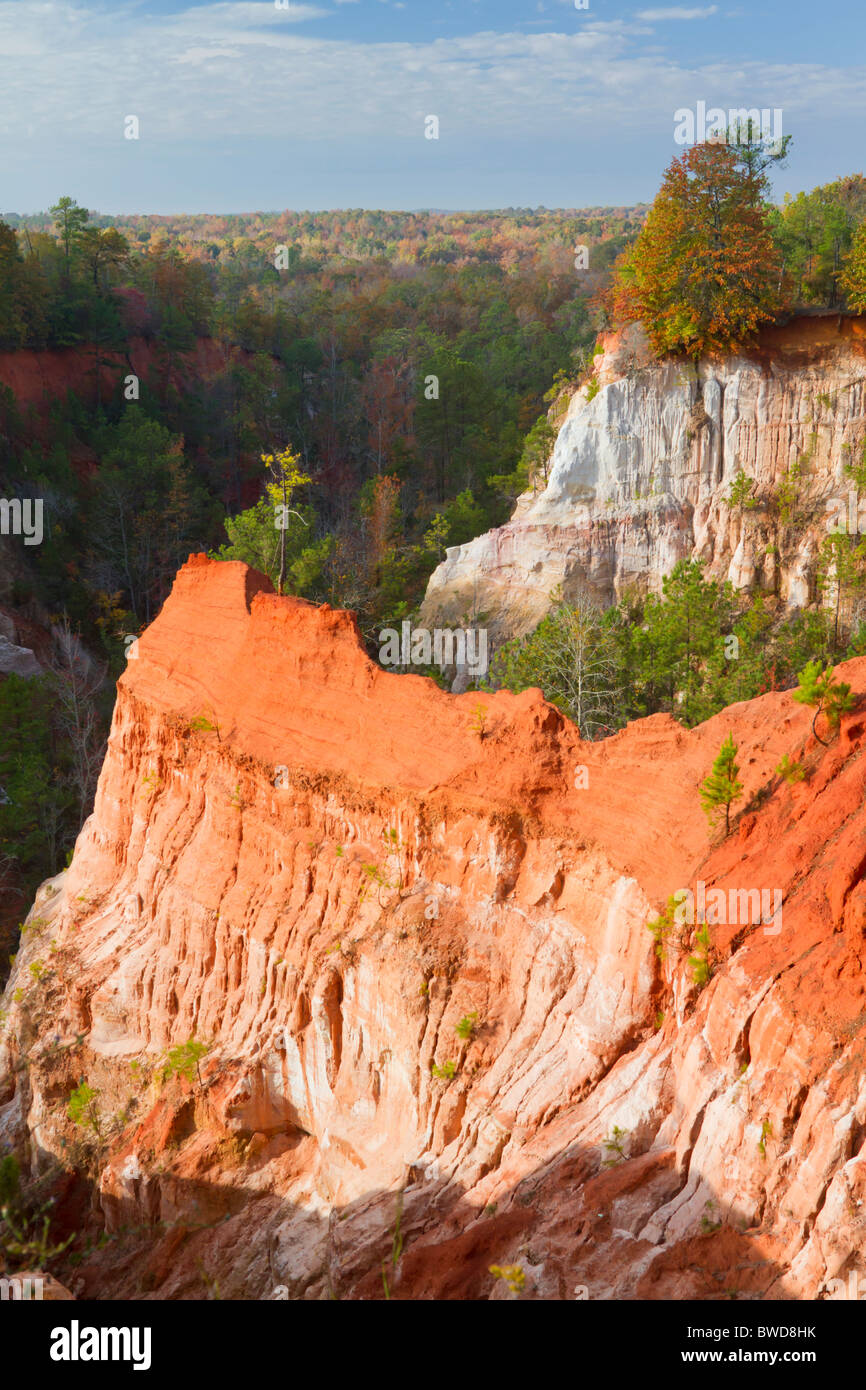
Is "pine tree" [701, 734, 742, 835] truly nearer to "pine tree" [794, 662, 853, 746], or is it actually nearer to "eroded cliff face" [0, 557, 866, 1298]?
"eroded cliff face" [0, 557, 866, 1298]

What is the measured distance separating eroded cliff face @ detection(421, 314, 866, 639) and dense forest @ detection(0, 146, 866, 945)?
4.34 ft

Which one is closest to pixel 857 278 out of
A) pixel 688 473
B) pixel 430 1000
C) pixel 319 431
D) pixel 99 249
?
pixel 688 473

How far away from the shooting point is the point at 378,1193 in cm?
959

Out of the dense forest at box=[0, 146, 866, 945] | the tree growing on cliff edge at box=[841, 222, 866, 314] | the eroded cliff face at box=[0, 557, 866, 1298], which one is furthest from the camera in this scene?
the tree growing on cliff edge at box=[841, 222, 866, 314]

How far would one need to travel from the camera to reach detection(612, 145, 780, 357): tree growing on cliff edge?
2697 cm

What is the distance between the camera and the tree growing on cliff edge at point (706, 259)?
27.0 m

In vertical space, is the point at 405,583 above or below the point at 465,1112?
above

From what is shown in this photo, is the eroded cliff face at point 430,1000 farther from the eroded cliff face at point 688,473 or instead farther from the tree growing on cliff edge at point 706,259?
the tree growing on cliff edge at point 706,259

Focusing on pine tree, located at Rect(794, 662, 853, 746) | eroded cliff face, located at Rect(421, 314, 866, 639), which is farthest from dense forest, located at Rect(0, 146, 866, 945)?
pine tree, located at Rect(794, 662, 853, 746)

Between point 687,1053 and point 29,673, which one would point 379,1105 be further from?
point 29,673

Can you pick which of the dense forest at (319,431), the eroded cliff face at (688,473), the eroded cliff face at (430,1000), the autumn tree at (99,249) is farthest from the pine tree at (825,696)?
the autumn tree at (99,249)

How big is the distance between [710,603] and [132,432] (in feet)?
92.4

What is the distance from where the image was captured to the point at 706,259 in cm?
2716

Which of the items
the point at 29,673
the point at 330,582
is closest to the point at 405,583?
the point at 330,582
